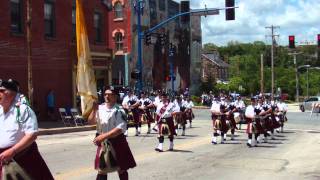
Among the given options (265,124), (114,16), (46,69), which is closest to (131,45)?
(114,16)

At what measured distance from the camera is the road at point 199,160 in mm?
12461

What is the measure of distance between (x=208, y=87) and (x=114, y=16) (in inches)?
1066

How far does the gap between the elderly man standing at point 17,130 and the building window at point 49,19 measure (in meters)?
26.1

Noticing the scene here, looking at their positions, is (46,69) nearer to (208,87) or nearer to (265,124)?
(265,124)

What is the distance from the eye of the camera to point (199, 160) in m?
15.3

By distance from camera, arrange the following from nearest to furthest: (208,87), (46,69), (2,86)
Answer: (2,86) < (46,69) < (208,87)

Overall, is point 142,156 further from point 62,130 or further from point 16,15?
point 16,15

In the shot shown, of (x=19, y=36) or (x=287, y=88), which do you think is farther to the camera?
(x=287, y=88)

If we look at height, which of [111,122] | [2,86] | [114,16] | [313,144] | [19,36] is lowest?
[313,144]

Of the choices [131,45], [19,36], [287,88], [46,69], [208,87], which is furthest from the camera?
[287,88]

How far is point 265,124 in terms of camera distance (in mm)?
22172

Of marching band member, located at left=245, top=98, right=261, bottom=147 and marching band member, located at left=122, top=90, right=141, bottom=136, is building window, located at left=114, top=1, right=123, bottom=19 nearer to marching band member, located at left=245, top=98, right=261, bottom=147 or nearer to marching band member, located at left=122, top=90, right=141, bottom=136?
marching band member, located at left=122, top=90, right=141, bottom=136

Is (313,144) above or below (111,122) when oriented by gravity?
below

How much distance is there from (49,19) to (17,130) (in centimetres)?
2662
